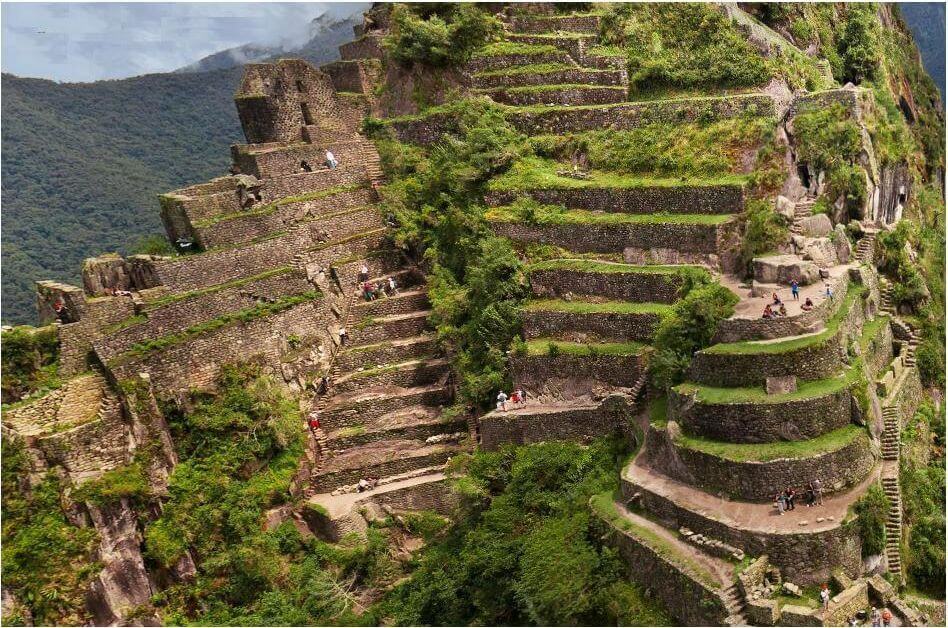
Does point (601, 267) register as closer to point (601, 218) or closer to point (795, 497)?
point (601, 218)

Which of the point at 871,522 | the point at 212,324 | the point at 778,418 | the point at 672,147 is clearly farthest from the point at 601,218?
the point at 212,324

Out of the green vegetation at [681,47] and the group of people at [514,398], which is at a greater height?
the green vegetation at [681,47]

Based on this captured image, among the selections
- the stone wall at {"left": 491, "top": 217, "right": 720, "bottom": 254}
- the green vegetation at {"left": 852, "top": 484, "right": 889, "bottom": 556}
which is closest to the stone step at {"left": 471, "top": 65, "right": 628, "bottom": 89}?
the stone wall at {"left": 491, "top": 217, "right": 720, "bottom": 254}

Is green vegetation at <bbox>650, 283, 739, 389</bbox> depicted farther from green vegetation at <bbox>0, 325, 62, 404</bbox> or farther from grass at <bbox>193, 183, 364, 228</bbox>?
green vegetation at <bbox>0, 325, 62, 404</bbox>

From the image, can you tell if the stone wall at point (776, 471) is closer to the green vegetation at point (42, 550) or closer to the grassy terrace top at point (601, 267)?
the grassy terrace top at point (601, 267)

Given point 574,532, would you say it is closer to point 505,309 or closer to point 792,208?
point 505,309

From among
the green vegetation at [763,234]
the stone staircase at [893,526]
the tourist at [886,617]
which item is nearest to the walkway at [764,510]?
the stone staircase at [893,526]

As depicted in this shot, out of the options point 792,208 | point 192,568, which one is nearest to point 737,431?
point 792,208
